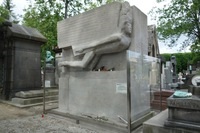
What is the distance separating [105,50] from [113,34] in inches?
20.2

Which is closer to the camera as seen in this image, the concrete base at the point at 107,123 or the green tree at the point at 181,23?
the concrete base at the point at 107,123

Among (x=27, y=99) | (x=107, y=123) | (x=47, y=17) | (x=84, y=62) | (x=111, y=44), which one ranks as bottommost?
(x=107, y=123)

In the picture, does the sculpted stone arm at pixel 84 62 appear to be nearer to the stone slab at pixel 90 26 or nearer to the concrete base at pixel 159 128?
the stone slab at pixel 90 26

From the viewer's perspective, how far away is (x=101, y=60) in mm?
5309

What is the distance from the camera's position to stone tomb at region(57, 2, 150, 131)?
4555 millimetres

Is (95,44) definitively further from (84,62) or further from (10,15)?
(10,15)

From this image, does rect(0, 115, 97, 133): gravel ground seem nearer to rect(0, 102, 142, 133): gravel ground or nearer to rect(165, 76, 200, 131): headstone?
rect(0, 102, 142, 133): gravel ground

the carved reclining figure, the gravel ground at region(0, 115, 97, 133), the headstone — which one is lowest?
the gravel ground at region(0, 115, 97, 133)

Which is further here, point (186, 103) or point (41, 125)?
point (41, 125)

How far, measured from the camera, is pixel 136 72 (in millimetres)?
4645

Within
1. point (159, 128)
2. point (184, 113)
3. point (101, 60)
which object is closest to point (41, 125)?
point (101, 60)

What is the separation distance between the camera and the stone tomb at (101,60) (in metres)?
4.55

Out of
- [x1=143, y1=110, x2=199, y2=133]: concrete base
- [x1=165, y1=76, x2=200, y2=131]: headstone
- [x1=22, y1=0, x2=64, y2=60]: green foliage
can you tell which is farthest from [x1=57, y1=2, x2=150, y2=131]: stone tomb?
[x1=22, y1=0, x2=64, y2=60]: green foliage

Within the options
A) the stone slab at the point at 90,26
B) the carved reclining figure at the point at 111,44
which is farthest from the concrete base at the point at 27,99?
the carved reclining figure at the point at 111,44
